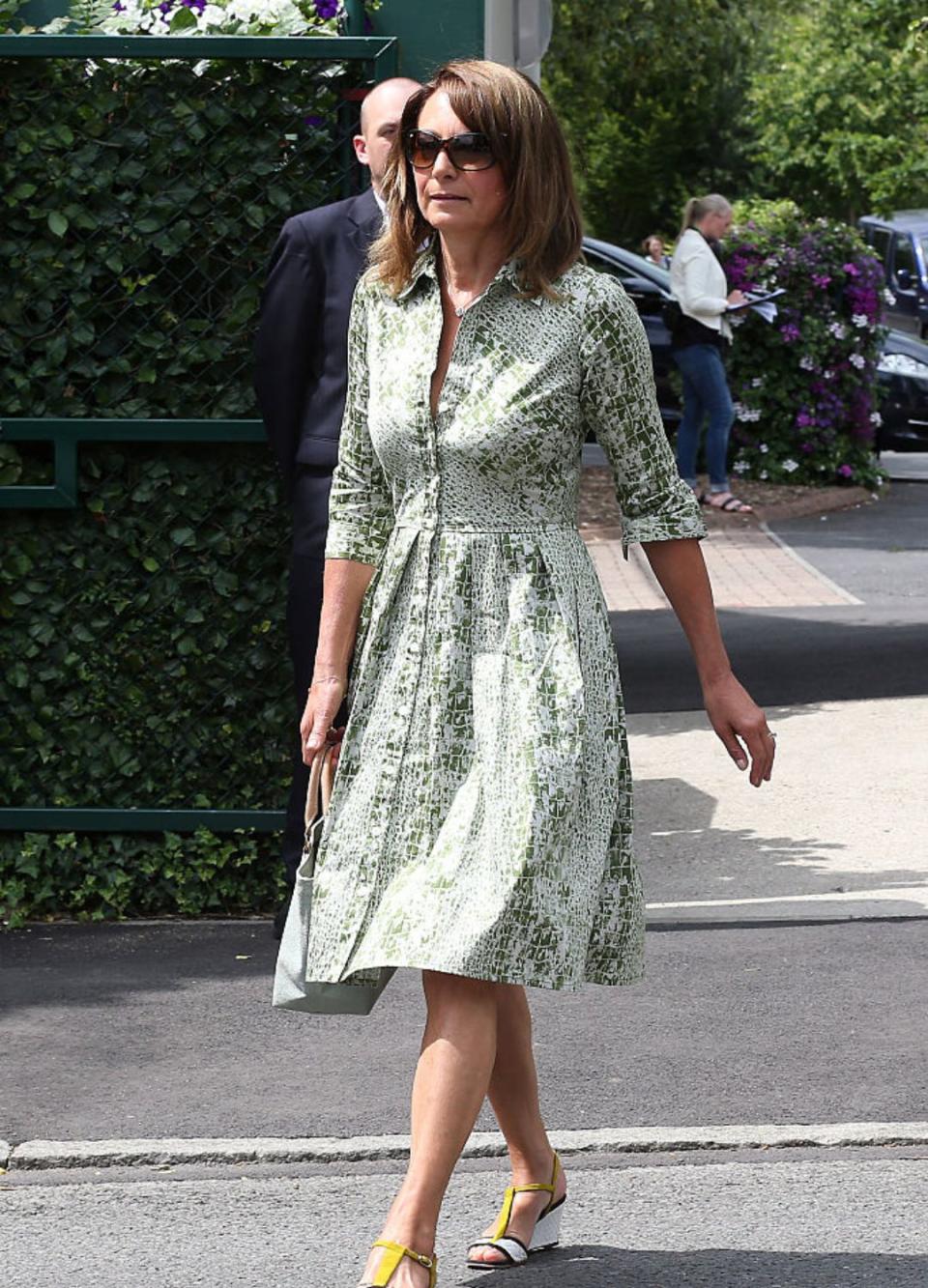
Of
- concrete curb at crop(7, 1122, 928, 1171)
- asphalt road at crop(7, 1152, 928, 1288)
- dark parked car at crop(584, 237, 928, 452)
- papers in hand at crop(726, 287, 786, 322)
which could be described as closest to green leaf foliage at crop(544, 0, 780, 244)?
dark parked car at crop(584, 237, 928, 452)

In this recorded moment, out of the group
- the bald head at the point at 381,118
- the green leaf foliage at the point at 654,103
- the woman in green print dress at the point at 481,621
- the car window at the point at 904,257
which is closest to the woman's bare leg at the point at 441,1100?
the woman in green print dress at the point at 481,621

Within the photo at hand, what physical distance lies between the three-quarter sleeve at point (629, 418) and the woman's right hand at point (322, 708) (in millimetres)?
533

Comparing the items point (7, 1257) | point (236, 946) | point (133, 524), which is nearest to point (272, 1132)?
point (7, 1257)

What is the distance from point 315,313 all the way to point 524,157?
84.2 inches

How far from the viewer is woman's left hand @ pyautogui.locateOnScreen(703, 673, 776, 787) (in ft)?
12.4

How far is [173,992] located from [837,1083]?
1.67 m

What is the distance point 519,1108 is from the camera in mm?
3963

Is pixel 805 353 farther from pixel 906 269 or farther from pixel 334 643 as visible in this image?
pixel 334 643

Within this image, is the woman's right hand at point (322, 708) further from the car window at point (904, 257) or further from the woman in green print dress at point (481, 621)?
the car window at point (904, 257)

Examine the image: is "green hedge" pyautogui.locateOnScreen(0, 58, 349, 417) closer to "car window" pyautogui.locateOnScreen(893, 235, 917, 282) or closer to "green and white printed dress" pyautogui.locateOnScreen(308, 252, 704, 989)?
"green and white printed dress" pyautogui.locateOnScreen(308, 252, 704, 989)

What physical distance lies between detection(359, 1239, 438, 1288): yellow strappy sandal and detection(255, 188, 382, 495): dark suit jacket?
251 cm

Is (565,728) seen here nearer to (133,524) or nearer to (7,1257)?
(7,1257)

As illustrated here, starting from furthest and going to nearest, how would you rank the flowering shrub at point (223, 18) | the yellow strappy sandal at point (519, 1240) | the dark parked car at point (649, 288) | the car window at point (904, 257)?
the car window at point (904, 257)
the dark parked car at point (649, 288)
the flowering shrub at point (223, 18)
the yellow strappy sandal at point (519, 1240)

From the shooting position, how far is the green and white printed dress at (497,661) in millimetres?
3611
